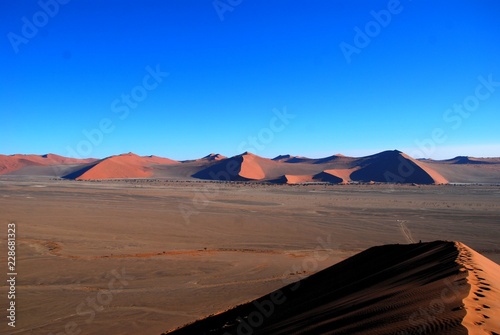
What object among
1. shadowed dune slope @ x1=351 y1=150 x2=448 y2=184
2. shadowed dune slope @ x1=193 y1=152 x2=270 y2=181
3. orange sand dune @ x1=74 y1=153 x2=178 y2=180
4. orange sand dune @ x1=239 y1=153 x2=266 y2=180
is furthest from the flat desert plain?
orange sand dune @ x1=74 y1=153 x2=178 y2=180

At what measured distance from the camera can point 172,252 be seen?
567 inches

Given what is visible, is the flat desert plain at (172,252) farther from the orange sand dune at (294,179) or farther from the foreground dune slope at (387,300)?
the orange sand dune at (294,179)

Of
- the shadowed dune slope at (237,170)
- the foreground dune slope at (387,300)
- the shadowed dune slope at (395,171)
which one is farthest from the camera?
the shadowed dune slope at (237,170)

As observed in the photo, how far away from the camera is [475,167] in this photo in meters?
97.9

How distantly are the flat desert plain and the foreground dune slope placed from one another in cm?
223

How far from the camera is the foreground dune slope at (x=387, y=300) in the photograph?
11.9 ft

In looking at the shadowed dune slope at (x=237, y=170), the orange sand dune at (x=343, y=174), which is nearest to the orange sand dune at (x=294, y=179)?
the orange sand dune at (x=343, y=174)

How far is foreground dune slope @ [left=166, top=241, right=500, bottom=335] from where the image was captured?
3.63 metres

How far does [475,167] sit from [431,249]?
107 m

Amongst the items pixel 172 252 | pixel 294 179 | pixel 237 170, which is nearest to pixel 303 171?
pixel 237 170

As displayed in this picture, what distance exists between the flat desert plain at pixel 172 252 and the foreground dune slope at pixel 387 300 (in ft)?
7.32

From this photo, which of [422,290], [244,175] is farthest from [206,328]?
[244,175]

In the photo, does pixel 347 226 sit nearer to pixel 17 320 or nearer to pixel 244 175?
pixel 17 320

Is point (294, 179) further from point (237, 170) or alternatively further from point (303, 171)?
point (303, 171)
